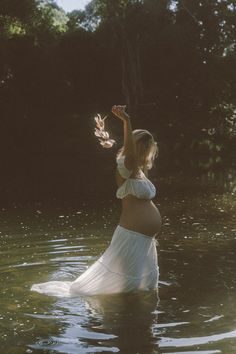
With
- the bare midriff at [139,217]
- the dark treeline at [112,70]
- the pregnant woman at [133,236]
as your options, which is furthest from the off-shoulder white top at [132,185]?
the dark treeline at [112,70]

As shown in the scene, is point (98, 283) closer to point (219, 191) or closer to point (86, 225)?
point (86, 225)

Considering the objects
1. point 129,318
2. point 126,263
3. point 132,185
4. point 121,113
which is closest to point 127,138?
point 121,113

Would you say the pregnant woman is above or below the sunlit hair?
below

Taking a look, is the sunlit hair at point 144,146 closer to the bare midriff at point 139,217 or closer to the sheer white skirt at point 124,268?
the bare midriff at point 139,217

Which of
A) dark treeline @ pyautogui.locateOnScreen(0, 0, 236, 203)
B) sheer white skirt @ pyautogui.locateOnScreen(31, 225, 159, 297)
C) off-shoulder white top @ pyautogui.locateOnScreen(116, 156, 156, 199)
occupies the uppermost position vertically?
dark treeline @ pyautogui.locateOnScreen(0, 0, 236, 203)

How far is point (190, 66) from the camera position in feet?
149

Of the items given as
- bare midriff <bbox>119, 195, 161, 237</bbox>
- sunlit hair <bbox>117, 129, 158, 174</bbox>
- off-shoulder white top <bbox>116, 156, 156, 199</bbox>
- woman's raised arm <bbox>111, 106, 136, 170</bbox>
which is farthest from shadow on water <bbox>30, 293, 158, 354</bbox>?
woman's raised arm <bbox>111, 106, 136, 170</bbox>

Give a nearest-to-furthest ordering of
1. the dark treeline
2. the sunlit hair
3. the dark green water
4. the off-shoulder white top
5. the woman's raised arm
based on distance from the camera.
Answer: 1. the dark green water
2. the woman's raised arm
3. the sunlit hair
4. the off-shoulder white top
5. the dark treeline

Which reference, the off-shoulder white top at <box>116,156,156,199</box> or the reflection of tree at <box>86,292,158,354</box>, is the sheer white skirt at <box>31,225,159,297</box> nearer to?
the reflection of tree at <box>86,292,158,354</box>

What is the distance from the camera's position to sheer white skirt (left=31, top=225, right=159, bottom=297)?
7164 millimetres

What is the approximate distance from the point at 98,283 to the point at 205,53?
4064cm

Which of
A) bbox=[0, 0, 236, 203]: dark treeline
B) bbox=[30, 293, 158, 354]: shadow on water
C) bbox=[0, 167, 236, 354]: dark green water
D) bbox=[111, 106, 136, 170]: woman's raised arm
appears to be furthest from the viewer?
bbox=[0, 0, 236, 203]: dark treeline

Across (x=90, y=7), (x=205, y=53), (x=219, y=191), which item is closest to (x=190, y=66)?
(x=205, y=53)

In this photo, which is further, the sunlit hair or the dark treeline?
the dark treeline
